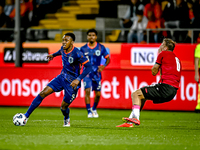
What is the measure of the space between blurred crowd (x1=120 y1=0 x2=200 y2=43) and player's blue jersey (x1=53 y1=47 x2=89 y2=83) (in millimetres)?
8460

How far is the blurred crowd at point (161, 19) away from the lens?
54.5 ft

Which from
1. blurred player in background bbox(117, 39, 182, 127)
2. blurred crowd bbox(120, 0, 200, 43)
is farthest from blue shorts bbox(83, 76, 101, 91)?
blurred crowd bbox(120, 0, 200, 43)

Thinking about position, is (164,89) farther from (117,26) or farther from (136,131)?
(117,26)

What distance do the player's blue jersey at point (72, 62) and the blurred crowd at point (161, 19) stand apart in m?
8.46

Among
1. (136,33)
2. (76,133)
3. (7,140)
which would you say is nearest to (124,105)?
(136,33)

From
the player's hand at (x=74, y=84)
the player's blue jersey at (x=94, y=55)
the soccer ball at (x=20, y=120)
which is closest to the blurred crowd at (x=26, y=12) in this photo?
the player's blue jersey at (x=94, y=55)

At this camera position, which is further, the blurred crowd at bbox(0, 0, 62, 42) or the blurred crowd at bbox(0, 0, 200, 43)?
the blurred crowd at bbox(0, 0, 62, 42)

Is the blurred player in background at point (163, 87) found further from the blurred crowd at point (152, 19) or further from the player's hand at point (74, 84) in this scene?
the blurred crowd at point (152, 19)

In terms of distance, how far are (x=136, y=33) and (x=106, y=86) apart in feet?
12.8

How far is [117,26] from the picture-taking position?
18.1 meters

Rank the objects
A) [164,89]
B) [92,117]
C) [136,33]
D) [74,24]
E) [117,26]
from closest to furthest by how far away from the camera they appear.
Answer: [164,89]
[92,117]
[136,33]
[117,26]
[74,24]

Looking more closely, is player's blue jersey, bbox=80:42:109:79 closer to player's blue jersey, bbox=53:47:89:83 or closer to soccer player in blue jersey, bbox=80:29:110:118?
soccer player in blue jersey, bbox=80:29:110:118

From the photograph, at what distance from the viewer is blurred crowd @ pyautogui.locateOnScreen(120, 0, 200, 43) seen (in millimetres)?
16609

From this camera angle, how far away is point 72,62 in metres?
8.28
